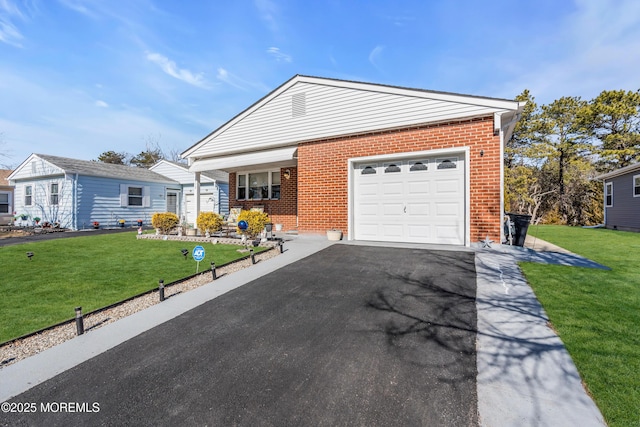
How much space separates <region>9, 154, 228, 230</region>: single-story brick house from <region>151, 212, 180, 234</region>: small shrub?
8604mm

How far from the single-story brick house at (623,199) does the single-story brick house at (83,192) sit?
25.0 m

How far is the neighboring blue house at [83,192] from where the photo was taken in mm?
15836

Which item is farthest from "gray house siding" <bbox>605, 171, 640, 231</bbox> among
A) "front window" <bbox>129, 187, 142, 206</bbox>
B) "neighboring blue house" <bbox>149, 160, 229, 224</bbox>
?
"front window" <bbox>129, 187, 142, 206</bbox>

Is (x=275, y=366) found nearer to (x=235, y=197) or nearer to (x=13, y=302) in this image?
(x=13, y=302)

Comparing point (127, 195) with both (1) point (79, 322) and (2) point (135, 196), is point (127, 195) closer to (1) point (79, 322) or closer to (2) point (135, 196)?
(2) point (135, 196)

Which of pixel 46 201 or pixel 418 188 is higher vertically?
pixel 418 188

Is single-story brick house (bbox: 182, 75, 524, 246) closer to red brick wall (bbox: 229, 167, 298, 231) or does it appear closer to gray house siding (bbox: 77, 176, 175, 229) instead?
red brick wall (bbox: 229, 167, 298, 231)

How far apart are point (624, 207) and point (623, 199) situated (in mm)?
494

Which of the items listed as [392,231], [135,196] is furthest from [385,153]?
[135,196]

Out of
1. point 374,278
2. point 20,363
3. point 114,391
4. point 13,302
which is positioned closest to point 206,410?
point 114,391

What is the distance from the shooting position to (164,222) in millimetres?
10719

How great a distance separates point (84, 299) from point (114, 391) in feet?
10.3

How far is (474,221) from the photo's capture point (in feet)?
24.0

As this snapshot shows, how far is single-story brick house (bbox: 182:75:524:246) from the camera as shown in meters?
7.25
